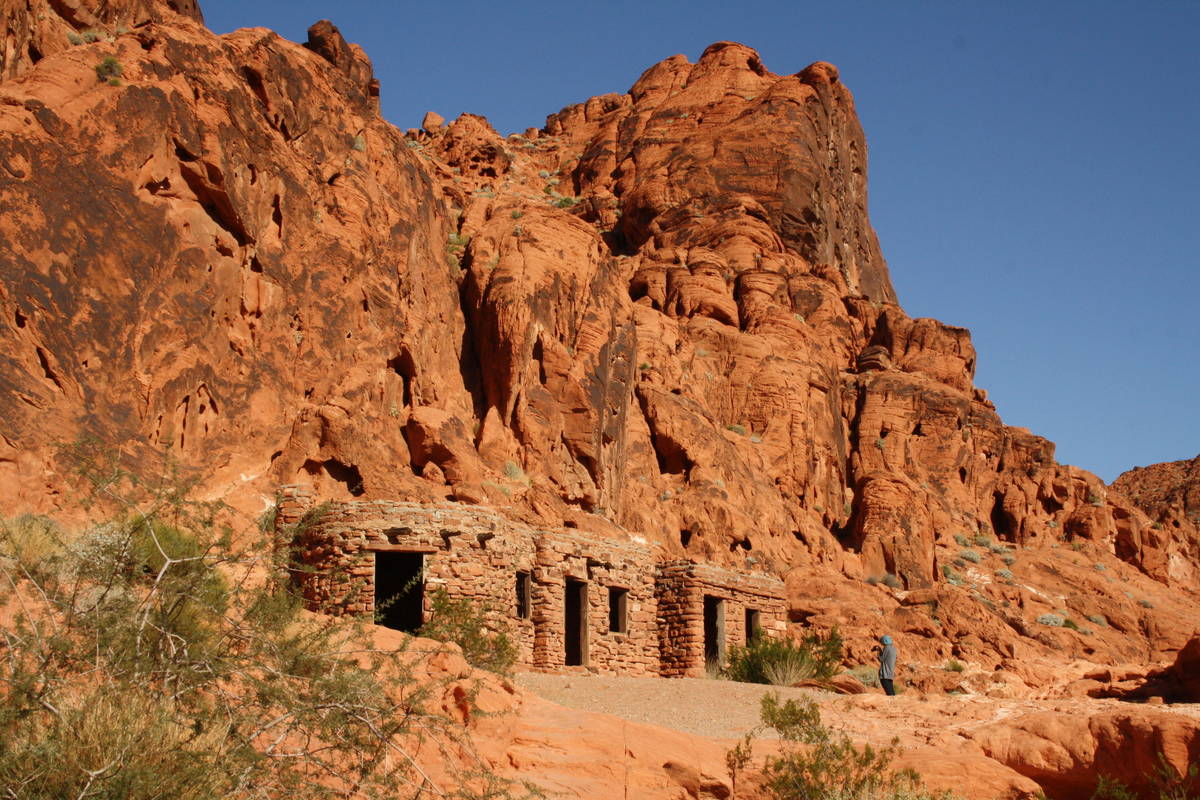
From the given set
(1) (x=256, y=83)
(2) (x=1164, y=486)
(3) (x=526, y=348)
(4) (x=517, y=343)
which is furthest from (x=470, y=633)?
(2) (x=1164, y=486)

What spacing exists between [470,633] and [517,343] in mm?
15591

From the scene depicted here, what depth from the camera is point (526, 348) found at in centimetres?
3112

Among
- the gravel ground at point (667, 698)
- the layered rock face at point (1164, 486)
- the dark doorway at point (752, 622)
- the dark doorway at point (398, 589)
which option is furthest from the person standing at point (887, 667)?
the layered rock face at point (1164, 486)

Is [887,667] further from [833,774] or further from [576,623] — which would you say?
[833,774]

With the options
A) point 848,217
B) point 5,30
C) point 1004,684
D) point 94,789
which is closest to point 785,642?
point 1004,684

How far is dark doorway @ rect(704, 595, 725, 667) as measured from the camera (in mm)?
25500

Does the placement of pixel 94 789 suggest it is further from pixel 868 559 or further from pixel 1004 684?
pixel 868 559

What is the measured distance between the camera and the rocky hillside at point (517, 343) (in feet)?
70.1

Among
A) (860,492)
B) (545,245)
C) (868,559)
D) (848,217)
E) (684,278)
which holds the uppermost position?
(848,217)

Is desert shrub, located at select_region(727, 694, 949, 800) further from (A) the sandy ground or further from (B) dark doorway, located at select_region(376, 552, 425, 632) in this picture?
(B) dark doorway, located at select_region(376, 552, 425, 632)

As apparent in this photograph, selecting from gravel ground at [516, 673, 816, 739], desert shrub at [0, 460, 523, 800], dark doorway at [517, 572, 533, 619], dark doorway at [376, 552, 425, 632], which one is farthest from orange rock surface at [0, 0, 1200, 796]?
gravel ground at [516, 673, 816, 739]

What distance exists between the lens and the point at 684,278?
47.2 metres

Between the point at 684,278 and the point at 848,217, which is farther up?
the point at 848,217

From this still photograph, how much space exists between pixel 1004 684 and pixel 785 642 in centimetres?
498
